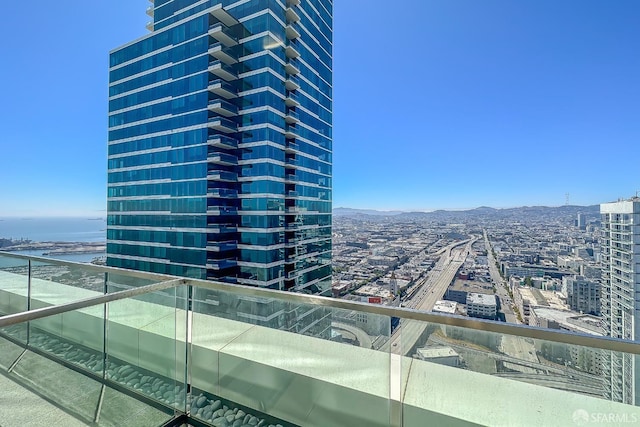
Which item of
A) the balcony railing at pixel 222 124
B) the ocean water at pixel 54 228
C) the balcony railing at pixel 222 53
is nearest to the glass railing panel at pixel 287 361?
the ocean water at pixel 54 228

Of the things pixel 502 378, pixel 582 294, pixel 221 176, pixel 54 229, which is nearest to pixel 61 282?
pixel 502 378

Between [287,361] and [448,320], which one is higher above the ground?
[448,320]

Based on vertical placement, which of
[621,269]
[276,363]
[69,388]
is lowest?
[621,269]

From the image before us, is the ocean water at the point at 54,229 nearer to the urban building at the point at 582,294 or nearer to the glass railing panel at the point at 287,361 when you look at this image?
the glass railing panel at the point at 287,361

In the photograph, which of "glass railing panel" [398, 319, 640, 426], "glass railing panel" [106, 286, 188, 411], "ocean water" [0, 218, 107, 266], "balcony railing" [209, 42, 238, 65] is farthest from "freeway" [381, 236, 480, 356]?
"balcony railing" [209, 42, 238, 65]

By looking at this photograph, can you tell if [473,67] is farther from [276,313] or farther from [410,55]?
[276,313]

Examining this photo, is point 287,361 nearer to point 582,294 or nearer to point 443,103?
point 582,294

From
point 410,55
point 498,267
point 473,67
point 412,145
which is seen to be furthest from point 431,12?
point 412,145
